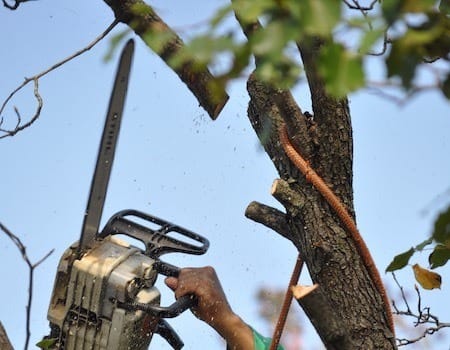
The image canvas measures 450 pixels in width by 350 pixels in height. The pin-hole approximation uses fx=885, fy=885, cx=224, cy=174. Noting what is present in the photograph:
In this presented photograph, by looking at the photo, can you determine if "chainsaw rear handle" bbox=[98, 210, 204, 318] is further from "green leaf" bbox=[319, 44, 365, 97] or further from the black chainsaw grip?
"green leaf" bbox=[319, 44, 365, 97]

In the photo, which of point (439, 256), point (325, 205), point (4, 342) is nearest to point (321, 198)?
point (325, 205)

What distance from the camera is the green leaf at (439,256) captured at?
1.98 m

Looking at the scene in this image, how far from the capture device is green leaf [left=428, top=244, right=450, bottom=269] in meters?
1.98

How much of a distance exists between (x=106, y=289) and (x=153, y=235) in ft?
0.86

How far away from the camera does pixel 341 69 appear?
38.4 inches

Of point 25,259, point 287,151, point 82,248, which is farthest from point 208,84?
point 25,259

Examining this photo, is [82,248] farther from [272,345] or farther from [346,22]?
[346,22]

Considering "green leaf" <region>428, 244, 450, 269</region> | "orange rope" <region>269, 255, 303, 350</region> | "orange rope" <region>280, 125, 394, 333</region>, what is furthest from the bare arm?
"green leaf" <region>428, 244, 450, 269</region>

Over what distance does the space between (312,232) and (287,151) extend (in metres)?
0.23

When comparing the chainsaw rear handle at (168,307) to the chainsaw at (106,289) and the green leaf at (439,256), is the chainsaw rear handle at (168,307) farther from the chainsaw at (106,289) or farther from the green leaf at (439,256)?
the green leaf at (439,256)

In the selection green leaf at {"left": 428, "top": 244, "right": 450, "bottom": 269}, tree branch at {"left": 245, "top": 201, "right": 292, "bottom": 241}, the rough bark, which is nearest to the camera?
green leaf at {"left": 428, "top": 244, "right": 450, "bottom": 269}

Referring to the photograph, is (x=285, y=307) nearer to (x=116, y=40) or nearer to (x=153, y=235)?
(x=153, y=235)

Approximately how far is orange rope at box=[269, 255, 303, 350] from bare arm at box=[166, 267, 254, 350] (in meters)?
0.18

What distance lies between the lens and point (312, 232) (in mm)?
2324
